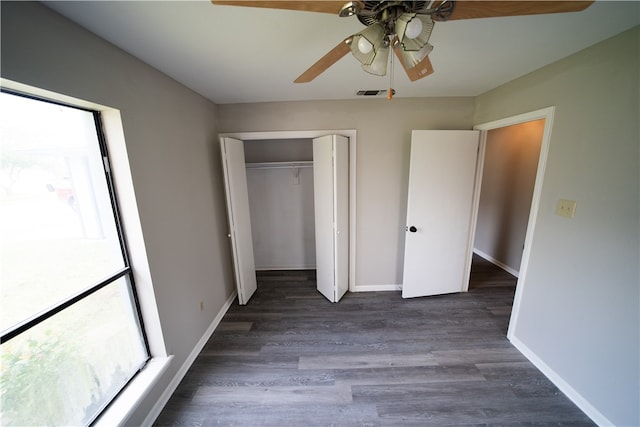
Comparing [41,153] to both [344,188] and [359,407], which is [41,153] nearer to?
[344,188]

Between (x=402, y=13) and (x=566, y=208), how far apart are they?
1748 mm

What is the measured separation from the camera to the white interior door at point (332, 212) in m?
2.27

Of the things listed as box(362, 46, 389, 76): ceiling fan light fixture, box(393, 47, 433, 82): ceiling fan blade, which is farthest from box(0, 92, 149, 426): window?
box(393, 47, 433, 82): ceiling fan blade

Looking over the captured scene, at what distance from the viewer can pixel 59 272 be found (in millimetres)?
1063

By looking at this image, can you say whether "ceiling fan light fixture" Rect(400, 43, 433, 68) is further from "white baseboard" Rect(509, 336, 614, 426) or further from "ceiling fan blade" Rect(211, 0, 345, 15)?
"white baseboard" Rect(509, 336, 614, 426)

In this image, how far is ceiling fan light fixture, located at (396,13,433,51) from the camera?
0.79 meters

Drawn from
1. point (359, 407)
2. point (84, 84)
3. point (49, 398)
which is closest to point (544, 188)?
point (359, 407)

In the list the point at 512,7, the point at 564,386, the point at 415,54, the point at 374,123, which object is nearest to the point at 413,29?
the point at 415,54

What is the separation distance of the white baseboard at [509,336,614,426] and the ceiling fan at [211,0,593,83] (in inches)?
88.4

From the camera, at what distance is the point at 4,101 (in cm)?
89

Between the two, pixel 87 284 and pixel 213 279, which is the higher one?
pixel 87 284

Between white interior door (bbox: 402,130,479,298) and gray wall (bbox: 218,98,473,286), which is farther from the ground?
gray wall (bbox: 218,98,473,286)

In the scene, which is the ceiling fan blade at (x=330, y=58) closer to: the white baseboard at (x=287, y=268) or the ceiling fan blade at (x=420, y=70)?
the ceiling fan blade at (x=420, y=70)

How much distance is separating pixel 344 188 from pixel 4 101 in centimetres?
224
